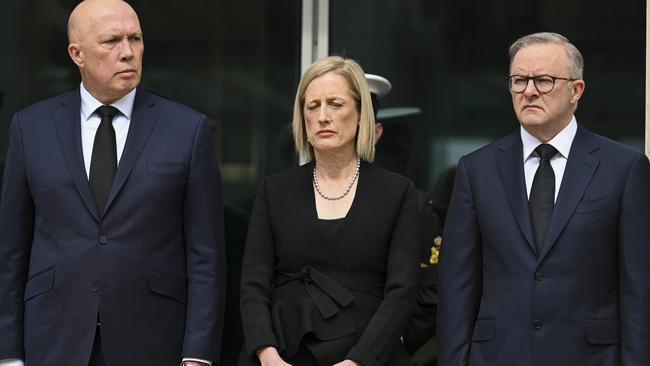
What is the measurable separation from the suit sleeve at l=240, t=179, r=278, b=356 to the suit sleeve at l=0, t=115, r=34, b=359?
81cm

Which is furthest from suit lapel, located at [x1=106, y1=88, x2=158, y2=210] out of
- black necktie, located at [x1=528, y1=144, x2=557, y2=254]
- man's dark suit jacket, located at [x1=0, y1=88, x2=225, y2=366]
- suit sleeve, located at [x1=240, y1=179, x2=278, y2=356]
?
black necktie, located at [x1=528, y1=144, x2=557, y2=254]

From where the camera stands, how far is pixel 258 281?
4430mm

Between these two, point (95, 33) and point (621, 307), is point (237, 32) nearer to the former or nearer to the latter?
point (95, 33)

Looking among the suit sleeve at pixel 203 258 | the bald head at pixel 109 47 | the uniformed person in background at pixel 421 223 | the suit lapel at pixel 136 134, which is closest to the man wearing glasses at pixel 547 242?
the uniformed person in background at pixel 421 223

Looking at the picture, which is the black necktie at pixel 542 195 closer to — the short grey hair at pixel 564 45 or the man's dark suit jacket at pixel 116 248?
the short grey hair at pixel 564 45

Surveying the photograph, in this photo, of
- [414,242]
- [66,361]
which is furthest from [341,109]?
[66,361]

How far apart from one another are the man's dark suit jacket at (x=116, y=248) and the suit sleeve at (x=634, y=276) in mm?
1432

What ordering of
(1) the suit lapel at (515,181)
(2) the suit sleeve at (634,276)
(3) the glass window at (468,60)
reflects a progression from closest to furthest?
(2) the suit sleeve at (634,276) → (1) the suit lapel at (515,181) → (3) the glass window at (468,60)

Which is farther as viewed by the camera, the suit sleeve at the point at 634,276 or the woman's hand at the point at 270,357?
the woman's hand at the point at 270,357

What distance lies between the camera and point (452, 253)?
14.3ft

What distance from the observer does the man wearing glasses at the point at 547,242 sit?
4141mm

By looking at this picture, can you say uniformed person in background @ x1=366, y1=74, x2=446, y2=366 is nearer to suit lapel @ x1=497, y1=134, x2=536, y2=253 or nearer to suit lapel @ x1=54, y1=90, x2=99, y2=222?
suit lapel @ x1=497, y1=134, x2=536, y2=253

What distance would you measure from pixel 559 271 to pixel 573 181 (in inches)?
12.6

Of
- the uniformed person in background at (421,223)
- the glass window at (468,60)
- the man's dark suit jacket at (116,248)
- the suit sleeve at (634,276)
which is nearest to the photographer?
the suit sleeve at (634,276)
